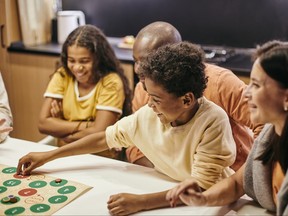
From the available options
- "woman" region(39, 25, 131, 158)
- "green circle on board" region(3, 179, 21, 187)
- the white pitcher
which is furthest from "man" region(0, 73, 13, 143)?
the white pitcher

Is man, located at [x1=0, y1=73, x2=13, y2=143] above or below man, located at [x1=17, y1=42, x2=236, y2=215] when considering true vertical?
below

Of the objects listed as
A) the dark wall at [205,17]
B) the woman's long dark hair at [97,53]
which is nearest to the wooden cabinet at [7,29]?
the dark wall at [205,17]

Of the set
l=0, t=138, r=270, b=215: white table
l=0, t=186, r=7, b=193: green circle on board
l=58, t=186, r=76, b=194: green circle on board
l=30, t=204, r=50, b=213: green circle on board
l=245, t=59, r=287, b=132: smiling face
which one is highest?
l=245, t=59, r=287, b=132: smiling face

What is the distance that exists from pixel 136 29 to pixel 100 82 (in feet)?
3.82

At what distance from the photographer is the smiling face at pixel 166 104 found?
1352 millimetres

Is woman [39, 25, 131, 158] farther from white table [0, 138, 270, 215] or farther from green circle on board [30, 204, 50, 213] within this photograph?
green circle on board [30, 204, 50, 213]

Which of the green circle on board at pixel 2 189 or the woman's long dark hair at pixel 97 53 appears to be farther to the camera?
the woman's long dark hair at pixel 97 53

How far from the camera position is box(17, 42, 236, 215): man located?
1.33m

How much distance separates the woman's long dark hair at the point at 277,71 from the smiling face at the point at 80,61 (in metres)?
1.15

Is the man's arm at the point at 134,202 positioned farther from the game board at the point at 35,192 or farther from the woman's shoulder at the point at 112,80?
the woman's shoulder at the point at 112,80

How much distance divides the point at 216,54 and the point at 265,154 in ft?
5.54

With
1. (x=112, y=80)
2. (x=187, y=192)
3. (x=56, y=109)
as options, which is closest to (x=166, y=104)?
(x=187, y=192)

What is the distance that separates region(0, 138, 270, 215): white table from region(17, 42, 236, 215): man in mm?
55

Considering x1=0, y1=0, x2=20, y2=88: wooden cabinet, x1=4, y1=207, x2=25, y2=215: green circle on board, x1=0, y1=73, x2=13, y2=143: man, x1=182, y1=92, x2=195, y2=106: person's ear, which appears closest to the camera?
x1=4, y1=207, x2=25, y2=215: green circle on board
